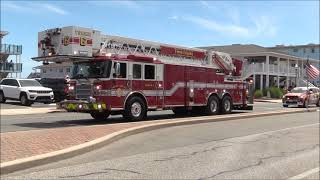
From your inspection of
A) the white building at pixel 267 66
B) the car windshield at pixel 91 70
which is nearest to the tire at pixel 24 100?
the car windshield at pixel 91 70

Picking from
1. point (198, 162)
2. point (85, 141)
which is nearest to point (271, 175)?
point (198, 162)

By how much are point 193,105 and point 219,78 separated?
2.23 meters

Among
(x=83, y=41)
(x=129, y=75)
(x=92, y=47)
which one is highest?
(x=83, y=41)

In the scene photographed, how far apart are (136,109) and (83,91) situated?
1.98m

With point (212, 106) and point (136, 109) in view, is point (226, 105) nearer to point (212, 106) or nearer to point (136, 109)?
point (212, 106)

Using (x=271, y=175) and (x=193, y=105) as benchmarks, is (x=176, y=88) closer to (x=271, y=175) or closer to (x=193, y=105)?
(x=193, y=105)

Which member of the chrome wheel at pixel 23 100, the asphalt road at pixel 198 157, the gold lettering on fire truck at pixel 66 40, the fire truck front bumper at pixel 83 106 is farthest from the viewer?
the chrome wheel at pixel 23 100

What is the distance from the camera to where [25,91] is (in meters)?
31.2

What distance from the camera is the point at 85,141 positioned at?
1179 cm

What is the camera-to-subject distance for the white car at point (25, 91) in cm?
3112

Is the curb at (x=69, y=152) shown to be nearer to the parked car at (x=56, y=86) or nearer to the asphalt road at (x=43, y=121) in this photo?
the asphalt road at (x=43, y=121)

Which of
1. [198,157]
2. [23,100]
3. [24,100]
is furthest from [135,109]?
[23,100]

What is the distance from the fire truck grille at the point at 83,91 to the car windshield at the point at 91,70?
376mm

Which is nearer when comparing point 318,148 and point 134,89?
→ point 318,148
